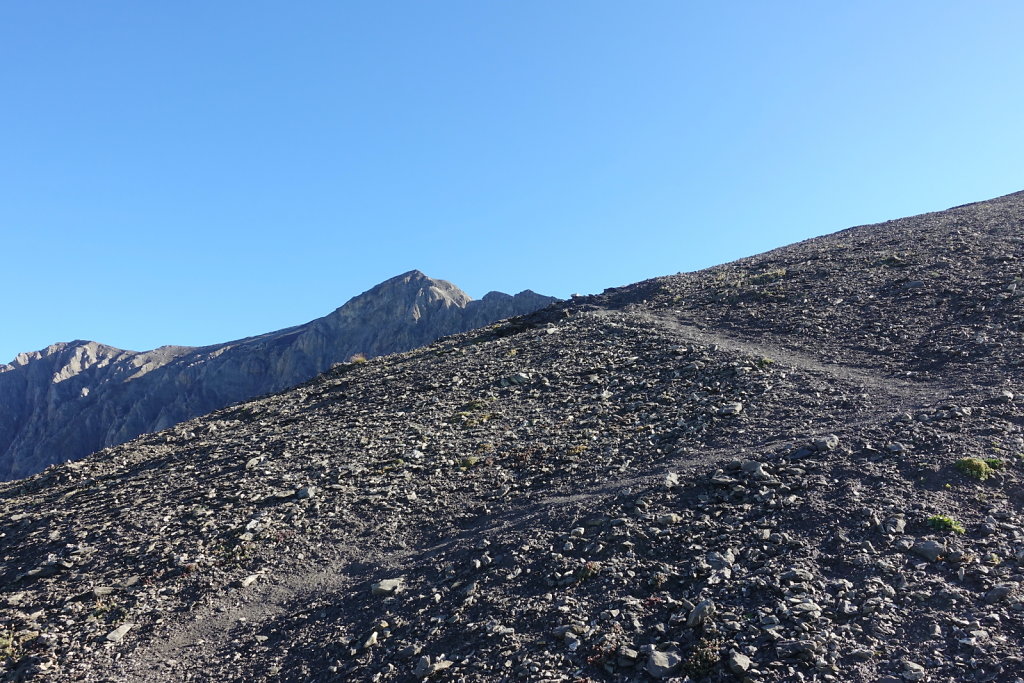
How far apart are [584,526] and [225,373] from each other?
134m

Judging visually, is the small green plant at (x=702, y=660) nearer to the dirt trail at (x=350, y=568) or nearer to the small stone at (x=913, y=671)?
the small stone at (x=913, y=671)

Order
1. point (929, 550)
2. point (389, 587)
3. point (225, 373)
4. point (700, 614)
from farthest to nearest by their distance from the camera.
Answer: point (225, 373), point (389, 587), point (929, 550), point (700, 614)

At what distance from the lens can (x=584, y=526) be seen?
13.9 metres

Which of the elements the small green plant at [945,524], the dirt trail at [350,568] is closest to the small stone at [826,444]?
the dirt trail at [350,568]

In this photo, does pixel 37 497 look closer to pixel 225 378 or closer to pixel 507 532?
pixel 507 532

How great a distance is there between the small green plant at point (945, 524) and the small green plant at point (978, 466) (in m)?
2.06

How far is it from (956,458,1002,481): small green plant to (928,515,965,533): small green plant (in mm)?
2058

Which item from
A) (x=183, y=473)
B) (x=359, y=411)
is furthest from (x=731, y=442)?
(x=183, y=473)

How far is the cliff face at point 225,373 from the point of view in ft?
407

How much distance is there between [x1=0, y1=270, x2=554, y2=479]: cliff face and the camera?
124062mm

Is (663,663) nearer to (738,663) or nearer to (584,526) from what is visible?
(738,663)

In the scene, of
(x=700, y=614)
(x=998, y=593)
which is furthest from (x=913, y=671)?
(x=700, y=614)

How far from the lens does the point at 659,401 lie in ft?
74.1

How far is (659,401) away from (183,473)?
52.3 ft
